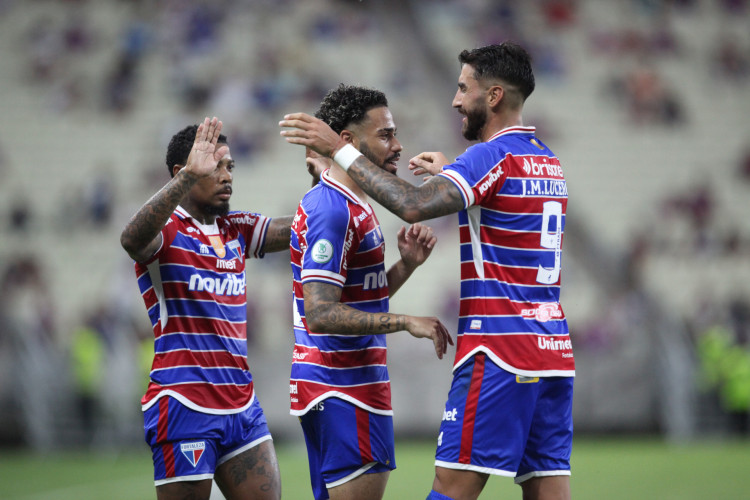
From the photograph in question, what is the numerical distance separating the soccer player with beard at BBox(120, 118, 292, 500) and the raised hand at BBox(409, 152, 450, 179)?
1.01 meters

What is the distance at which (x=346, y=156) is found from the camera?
13.7 feet

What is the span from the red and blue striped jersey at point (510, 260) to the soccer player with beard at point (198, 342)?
1.37 meters

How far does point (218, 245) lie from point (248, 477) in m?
1.25

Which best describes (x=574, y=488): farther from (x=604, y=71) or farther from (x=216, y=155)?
(x=604, y=71)

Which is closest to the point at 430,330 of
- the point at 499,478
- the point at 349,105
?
A: the point at 349,105

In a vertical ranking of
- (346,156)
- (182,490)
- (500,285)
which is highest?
(346,156)

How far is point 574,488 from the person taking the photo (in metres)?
10.3

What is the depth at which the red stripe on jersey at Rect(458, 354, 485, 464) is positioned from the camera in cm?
401

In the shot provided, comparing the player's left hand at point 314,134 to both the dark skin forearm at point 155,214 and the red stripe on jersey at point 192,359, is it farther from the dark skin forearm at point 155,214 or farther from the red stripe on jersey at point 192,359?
the red stripe on jersey at point 192,359

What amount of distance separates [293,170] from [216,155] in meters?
14.4

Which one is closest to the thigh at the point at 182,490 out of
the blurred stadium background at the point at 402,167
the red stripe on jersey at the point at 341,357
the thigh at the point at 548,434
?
the red stripe on jersey at the point at 341,357

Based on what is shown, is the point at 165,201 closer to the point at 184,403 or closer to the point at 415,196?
the point at 184,403

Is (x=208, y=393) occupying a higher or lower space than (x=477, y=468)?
higher

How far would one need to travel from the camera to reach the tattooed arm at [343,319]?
4.04 meters
